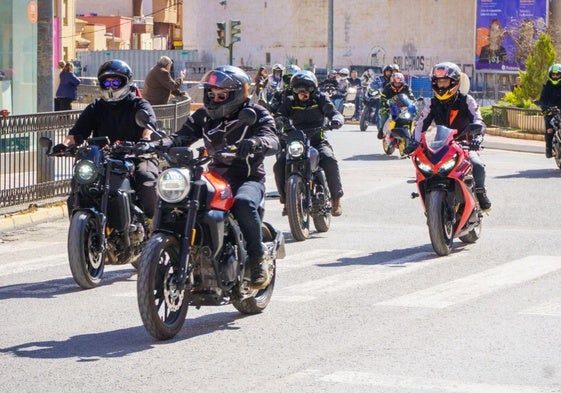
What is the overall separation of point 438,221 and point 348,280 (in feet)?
5.32

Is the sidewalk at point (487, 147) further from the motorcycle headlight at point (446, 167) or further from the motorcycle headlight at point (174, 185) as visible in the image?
the motorcycle headlight at point (174, 185)

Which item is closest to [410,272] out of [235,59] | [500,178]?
[500,178]

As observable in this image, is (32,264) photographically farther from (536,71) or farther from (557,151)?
(536,71)

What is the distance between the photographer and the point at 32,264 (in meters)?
13.4

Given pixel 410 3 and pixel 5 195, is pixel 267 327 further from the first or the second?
pixel 410 3

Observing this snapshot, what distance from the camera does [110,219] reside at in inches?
469

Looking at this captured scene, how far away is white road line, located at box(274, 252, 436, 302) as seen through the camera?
11.2m

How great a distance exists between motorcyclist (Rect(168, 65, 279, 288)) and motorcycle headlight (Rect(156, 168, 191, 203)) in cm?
63

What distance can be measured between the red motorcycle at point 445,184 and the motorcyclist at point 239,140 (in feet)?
11.9

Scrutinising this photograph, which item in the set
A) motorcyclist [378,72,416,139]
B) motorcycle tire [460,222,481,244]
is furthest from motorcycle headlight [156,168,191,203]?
motorcyclist [378,72,416,139]

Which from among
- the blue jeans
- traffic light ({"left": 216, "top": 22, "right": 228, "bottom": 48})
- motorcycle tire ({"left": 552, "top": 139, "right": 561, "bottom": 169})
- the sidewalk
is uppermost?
traffic light ({"left": 216, "top": 22, "right": 228, "bottom": 48})

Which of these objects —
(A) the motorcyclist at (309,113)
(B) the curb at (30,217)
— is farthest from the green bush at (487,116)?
(A) the motorcyclist at (309,113)

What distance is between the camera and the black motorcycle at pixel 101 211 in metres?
11.5

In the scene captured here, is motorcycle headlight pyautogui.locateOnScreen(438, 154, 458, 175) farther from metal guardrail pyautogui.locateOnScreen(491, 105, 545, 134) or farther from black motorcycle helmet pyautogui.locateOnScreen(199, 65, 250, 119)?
metal guardrail pyautogui.locateOnScreen(491, 105, 545, 134)
